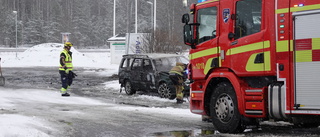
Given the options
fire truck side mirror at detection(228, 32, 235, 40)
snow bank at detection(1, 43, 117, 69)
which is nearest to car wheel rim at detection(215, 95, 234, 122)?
fire truck side mirror at detection(228, 32, 235, 40)

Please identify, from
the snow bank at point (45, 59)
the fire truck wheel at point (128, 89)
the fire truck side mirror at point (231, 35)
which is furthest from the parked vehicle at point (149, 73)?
the snow bank at point (45, 59)

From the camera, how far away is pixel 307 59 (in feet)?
→ 24.9

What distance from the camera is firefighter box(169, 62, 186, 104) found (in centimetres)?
1532

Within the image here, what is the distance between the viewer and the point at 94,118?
1118cm

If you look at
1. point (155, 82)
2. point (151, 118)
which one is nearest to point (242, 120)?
point (151, 118)

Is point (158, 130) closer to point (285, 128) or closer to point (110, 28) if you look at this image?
point (285, 128)

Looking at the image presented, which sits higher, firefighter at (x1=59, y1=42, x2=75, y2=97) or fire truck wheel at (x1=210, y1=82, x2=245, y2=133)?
firefighter at (x1=59, y1=42, x2=75, y2=97)

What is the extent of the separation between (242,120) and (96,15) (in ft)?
345

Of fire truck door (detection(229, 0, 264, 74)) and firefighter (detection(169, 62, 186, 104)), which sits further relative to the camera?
firefighter (detection(169, 62, 186, 104))

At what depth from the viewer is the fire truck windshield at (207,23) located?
9.41 metres

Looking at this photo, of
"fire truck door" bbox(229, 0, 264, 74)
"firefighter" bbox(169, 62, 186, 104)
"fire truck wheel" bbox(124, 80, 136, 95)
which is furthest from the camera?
"fire truck wheel" bbox(124, 80, 136, 95)

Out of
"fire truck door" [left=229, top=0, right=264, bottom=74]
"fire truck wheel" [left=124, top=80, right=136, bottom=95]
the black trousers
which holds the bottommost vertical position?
"fire truck wheel" [left=124, top=80, right=136, bottom=95]

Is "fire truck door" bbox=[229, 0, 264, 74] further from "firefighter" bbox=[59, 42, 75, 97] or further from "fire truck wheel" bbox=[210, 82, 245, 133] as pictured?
"firefighter" bbox=[59, 42, 75, 97]

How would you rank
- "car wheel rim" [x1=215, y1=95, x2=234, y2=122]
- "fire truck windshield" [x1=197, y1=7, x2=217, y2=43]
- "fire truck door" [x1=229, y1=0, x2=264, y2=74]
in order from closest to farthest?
1. "fire truck door" [x1=229, y1=0, x2=264, y2=74]
2. "car wheel rim" [x1=215, y1=95, x2=234, y2=122]
3. "fire truck windshield" [x1=197, y1=7, x2=217, y2=43]
